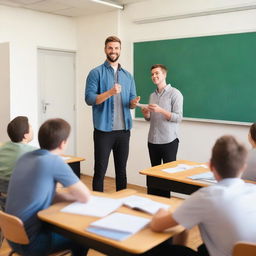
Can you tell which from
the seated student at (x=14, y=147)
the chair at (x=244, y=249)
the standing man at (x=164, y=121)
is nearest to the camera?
the chair at (x=244, y=249)

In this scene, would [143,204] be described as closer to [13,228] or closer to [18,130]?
[13,228]

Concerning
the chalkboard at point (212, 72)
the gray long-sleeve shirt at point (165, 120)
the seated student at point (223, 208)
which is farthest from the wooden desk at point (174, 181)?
the chalkboard at point (212, 72)

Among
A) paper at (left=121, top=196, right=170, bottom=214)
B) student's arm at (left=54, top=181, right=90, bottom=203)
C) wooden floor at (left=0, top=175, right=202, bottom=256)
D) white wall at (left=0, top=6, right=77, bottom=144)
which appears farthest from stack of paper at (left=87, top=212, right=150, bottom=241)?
white wall at (left=0, top=6, right=77, bottom=144)

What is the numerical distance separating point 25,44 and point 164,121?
293cm

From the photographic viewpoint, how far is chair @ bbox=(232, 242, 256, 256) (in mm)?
1439

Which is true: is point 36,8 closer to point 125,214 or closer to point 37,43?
point 37,43

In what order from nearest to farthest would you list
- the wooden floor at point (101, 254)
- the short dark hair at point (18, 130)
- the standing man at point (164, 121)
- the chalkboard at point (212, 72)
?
1. the short dark hair at point (18, 130)
2. the wooden floor at point (101, 254)
3. the standing man at point (164, 121)
4. the chalkboard at point (212, 72)

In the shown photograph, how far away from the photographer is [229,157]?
1.57 m

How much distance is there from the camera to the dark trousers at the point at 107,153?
346 centimetres

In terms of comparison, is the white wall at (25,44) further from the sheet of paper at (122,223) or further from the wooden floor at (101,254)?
the sheet of paper at (122,223)

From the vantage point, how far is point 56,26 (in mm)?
5883

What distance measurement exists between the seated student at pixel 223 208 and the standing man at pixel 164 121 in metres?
2.00

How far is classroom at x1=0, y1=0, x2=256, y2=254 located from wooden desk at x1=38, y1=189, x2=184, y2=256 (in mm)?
3020

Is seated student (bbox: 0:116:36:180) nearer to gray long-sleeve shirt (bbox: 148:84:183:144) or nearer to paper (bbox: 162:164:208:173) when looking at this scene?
paper (bbox: 162:164:208:173)
